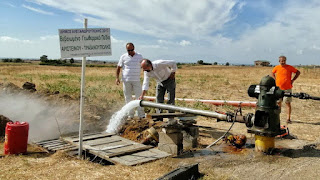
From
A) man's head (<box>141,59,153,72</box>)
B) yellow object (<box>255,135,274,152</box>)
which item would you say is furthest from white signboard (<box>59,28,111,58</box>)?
yellow object (<box>255,135,274,152</box>)

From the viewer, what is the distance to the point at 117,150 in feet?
17.1

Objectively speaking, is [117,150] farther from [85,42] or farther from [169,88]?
[169,88]

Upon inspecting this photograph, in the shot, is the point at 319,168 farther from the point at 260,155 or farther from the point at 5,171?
the point at 5,171

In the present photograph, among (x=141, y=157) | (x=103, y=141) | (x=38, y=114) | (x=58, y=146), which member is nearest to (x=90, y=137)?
(x=103, y=141)

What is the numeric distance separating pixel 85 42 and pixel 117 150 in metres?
1.98

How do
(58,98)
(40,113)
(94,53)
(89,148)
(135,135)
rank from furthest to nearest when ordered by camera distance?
(58,98)
(40,113)
(135,135)
(89,148)
(94,53)

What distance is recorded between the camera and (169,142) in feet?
16.6

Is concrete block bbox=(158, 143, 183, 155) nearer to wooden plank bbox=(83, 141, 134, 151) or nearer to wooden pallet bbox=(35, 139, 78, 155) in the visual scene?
wooden plank bbox=(83, 141, 134, 151)

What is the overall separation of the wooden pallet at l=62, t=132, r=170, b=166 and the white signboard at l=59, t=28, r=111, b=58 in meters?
1.71

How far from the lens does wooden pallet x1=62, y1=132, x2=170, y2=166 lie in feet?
15.4

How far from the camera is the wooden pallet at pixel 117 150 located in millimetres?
4700

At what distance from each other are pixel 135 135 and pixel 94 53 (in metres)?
2.36

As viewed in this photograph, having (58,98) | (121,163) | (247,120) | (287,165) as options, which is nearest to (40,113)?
(58,98)

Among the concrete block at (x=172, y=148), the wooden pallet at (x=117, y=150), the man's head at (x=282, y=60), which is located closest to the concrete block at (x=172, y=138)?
the concrete block at (x=172, y=148)
